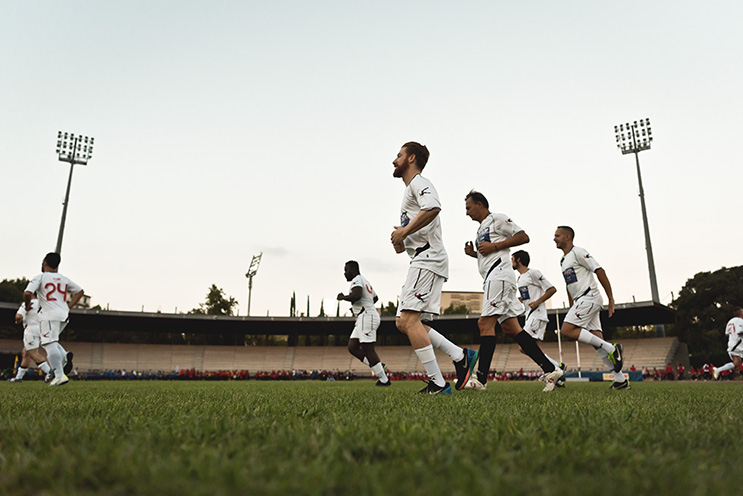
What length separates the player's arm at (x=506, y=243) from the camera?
626 centimetres

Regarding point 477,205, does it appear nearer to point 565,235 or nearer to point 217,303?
point 565,235

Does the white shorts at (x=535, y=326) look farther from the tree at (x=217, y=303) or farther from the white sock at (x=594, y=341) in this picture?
the tree at (x=217, y=303)

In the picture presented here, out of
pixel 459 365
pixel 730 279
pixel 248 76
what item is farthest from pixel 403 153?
pixel 730 279

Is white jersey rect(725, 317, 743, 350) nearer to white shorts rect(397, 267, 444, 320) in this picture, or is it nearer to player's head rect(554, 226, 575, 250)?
player's head rect(554, 226, 575, 250)

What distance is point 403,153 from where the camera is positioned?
5.68 meters

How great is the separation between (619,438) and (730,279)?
55.2 metres

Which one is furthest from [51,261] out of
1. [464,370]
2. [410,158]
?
[464,370]

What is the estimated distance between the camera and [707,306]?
44469mm

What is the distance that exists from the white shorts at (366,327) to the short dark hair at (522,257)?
3.13 meters

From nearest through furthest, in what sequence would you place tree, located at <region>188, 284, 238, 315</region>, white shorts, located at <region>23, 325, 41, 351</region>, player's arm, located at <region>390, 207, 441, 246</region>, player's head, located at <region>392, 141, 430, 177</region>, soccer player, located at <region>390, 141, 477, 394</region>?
player's arm, located at <region>390, 207, 441, 246</region> < soccer player, located at <region>390, 141, 477, 394</region> < player's head, located at <region>392, 141, 430, 177</region> < white shorts, located at <region>23, 325, 41, 351</region> < tree, located at <region>188, 284, 238, 315</region>

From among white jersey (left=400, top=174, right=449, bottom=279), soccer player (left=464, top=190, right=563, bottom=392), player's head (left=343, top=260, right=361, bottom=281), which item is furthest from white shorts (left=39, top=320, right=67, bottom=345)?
soccer player (left=464, top=190, right=563, bottom=392)

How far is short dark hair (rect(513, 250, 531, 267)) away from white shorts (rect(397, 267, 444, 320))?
4593 mm

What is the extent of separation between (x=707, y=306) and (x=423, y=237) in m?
50.9

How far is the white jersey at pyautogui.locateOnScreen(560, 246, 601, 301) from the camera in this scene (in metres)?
8.15
